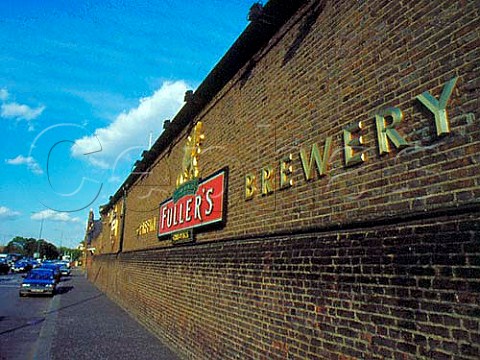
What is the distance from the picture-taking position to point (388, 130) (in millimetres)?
3711

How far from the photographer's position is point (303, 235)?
4730 millimetres

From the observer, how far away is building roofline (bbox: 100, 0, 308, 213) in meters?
6.12

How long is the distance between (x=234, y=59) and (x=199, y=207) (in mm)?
3342

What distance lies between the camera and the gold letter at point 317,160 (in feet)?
14.9

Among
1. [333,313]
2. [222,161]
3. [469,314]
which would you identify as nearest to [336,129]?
[333,313]

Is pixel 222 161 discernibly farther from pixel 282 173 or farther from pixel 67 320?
pixel 67 320

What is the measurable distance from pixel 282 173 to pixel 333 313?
6.99 ft

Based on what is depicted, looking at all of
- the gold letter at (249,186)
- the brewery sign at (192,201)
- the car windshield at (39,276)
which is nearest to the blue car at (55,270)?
the car windshield at (39,276)

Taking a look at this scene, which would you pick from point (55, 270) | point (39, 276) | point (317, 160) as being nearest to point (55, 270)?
point (55, 270)

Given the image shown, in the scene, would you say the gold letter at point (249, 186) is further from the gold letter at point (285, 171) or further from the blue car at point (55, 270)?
the blue car at point (55, 270)

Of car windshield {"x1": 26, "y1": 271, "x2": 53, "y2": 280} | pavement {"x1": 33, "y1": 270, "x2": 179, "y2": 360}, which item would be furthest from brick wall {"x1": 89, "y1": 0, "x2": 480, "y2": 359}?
car windshield {"x1": 26, "y1": 271, "x2": 53, "y2": 280}

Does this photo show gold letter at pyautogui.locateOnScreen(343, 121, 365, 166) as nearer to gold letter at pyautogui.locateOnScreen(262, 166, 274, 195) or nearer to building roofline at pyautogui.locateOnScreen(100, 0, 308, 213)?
gold letter at pyautogui.locateOnScreen(262, 166, 274, 195)

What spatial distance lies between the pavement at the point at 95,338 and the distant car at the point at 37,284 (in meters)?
7.03

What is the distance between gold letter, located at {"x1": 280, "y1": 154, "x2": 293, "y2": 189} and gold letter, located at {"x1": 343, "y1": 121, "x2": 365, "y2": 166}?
3.74 feet
